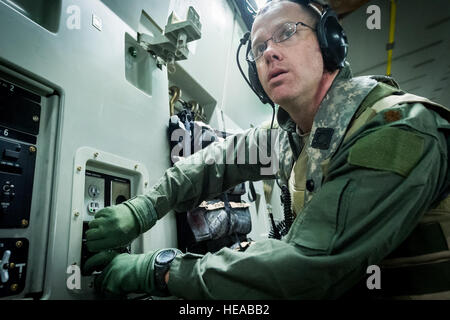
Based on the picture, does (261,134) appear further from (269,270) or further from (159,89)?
(269,270)

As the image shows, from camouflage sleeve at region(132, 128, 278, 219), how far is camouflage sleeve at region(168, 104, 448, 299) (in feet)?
1.75

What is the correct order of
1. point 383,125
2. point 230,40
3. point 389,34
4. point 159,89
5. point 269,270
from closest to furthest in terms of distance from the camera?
point 269,270 < point 383,125 < point 159,89 < point 389,34 < point 230,40

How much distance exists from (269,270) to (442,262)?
1.94 ft

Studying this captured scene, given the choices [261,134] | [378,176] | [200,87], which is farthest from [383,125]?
[200,87]

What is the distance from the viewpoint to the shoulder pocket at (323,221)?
641 millimetres

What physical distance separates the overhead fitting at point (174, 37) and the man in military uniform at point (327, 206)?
0.38 meters

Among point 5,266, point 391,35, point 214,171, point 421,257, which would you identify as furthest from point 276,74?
point 391,35

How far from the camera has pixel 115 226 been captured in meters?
0.91

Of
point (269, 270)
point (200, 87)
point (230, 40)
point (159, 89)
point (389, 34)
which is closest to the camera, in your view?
point (269, 270)

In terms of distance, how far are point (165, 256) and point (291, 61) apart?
37.1 inches

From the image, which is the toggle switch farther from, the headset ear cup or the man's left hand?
the headset ear cup

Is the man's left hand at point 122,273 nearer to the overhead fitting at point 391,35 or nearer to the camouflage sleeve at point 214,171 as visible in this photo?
the camouflage sleeve at point 214,171

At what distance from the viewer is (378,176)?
0.66 meters
